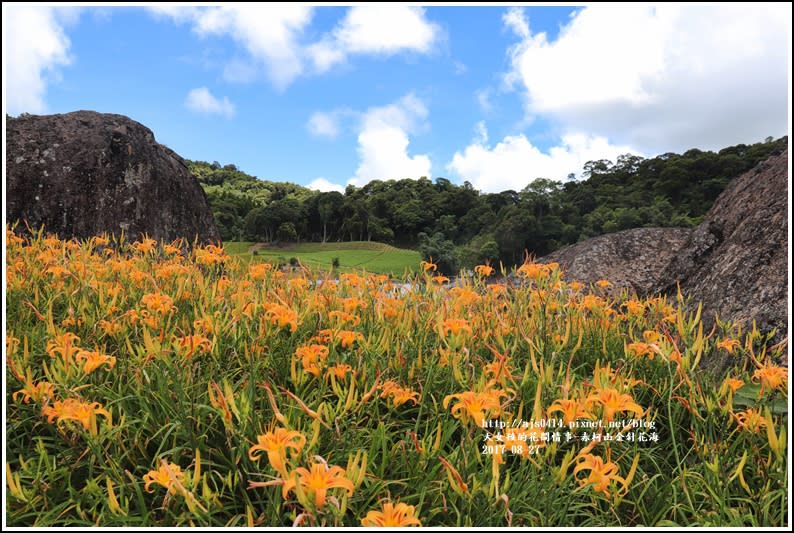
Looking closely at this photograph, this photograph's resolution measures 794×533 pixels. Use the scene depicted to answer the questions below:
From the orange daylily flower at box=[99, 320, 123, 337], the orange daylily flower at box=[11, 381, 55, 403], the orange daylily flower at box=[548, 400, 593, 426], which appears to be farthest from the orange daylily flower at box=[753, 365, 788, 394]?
the orange daylily flower at box=[99, 320, 123, 337]

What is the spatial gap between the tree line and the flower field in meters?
16.2

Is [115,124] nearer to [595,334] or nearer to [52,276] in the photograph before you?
[52,276]

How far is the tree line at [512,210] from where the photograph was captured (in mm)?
22469

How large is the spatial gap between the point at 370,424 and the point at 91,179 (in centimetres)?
453

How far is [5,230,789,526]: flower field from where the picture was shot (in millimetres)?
1092

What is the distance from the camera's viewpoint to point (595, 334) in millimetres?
2090

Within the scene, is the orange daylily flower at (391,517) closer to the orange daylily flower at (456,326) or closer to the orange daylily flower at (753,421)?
the orange daylily flower at (456,326)

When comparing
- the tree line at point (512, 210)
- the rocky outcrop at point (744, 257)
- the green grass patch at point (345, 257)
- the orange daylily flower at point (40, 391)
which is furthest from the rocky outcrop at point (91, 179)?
the tree line at point (512, 210)

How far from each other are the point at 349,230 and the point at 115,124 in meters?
29.2

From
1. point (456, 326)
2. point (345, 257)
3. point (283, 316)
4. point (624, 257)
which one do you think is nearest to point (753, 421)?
point (456, 326)

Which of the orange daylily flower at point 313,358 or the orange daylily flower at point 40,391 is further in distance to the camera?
the orange daylily flower at point 313,358

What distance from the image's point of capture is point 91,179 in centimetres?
475

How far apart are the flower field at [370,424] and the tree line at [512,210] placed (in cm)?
1622

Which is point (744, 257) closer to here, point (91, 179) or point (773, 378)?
point (773, 378)
